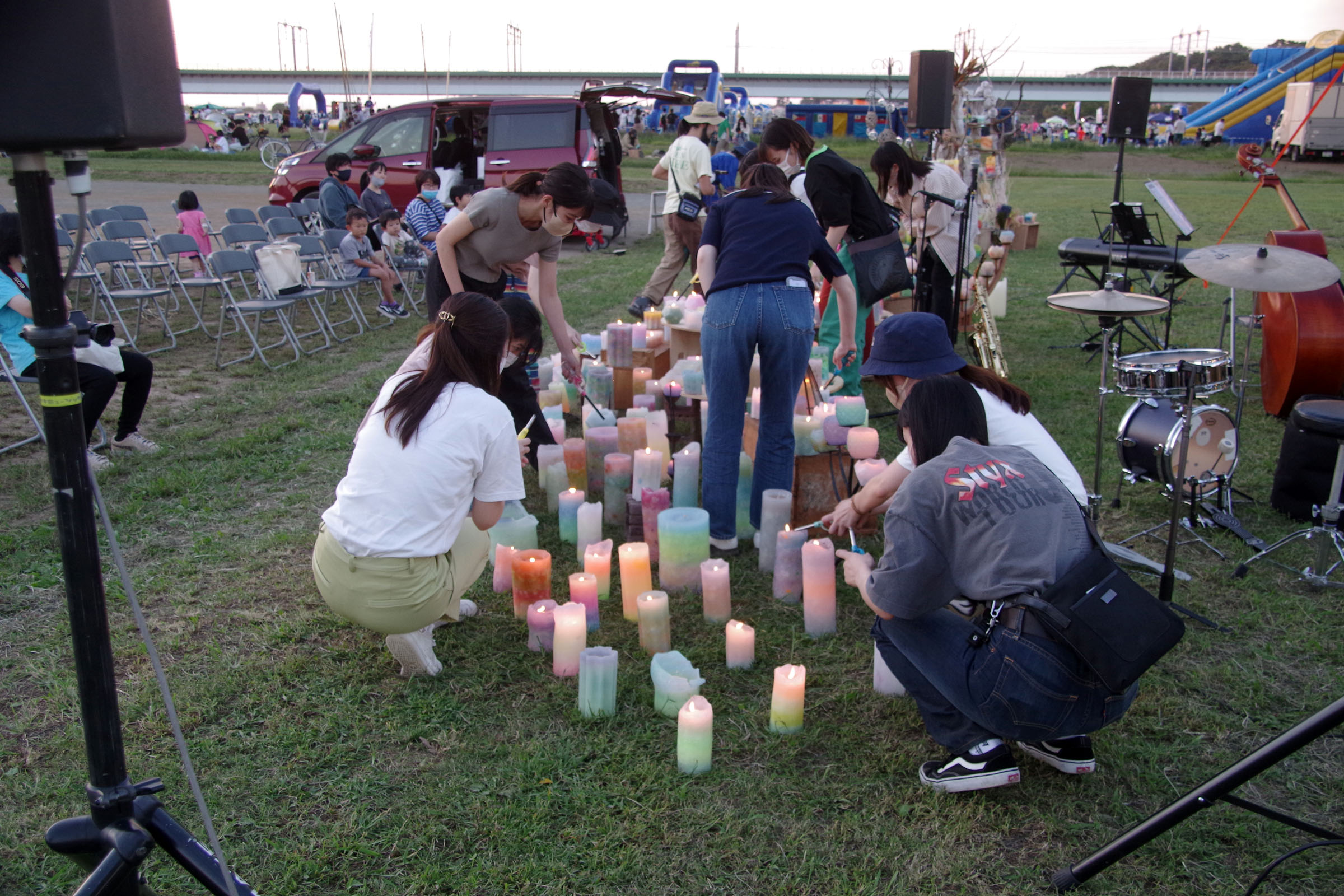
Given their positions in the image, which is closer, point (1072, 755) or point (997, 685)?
point (997, 685)

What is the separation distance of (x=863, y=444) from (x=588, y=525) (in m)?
1.16

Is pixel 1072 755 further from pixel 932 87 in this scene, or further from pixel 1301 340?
pixel 932 87

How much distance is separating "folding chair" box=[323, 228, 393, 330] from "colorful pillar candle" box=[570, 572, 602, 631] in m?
5.89

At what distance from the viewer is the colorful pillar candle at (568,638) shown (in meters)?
2.87

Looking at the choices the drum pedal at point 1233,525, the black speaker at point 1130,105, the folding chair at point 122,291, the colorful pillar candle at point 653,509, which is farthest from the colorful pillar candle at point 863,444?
the black speaker at point 1130,105

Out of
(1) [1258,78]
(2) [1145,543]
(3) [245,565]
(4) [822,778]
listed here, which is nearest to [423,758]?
(4) [822,778]

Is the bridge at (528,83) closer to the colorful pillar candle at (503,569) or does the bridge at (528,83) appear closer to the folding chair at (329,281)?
the folding chair at (329,281)

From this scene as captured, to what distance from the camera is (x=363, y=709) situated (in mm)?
2756

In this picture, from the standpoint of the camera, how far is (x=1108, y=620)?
6.65ft

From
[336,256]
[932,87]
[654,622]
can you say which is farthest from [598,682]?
[336,256]

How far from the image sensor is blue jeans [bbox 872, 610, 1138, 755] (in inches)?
84.7

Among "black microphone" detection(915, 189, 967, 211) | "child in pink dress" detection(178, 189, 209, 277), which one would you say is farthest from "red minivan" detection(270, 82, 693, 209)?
"black microphone" detection(915, 189, 967, 211)

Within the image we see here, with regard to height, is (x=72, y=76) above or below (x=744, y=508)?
above

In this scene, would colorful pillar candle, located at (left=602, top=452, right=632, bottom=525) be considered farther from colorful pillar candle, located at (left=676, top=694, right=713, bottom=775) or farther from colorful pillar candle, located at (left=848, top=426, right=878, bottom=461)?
colorful pillar candle, located at (left=676, top=694, right=713, bottom=775)
